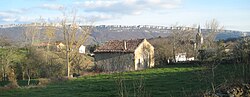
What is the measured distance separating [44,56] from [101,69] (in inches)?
315

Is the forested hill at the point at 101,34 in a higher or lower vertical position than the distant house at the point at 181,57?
higher

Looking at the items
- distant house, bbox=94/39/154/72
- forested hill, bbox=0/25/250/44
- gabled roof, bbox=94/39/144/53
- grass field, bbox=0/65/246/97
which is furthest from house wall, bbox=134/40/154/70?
grass field, bbox=0/65/246/97

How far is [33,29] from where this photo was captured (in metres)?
69.4

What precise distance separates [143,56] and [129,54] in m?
3.45

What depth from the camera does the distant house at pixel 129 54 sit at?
48.8m

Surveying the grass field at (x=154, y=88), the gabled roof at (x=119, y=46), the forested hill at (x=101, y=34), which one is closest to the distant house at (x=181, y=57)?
the forested hill at (x=101, y=34)

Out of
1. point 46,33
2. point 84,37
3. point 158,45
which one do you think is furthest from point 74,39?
point 158,45

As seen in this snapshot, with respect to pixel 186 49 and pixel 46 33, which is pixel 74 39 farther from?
pixel 186 49

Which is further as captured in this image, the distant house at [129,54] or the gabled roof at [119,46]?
the gabled roof at [119,46]

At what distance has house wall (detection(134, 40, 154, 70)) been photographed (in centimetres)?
5008

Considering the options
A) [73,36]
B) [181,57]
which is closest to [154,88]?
[73,36]

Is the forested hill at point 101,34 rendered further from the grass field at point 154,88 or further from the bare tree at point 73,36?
the grass field at point 154,88

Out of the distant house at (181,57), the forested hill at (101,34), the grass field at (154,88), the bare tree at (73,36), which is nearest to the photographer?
the grass field at (154,88)

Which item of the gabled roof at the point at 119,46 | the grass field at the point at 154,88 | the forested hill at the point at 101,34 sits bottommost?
the grass field at the point at 154,88
